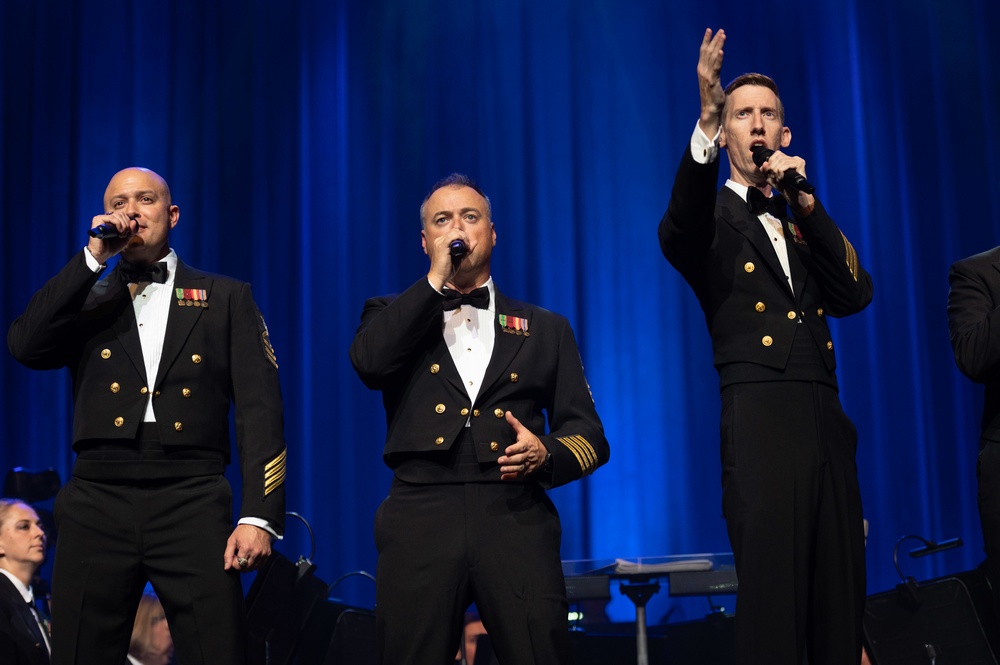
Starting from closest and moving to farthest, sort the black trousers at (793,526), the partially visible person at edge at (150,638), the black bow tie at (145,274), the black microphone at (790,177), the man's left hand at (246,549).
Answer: the black trousers at (793,526), the black microphone at (790,177), the man's left hand at (246,549), the black bow tie at (145,274), the partially visible person at edge at (150,638)

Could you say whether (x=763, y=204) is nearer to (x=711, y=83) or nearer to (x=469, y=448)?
(x=711, y=83)

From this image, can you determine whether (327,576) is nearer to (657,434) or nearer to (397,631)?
(657,434)

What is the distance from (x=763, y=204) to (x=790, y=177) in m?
0.23

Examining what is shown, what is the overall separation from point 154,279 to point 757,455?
1586 millimetres

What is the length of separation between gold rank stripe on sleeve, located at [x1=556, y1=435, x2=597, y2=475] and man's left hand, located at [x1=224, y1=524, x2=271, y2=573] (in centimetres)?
75

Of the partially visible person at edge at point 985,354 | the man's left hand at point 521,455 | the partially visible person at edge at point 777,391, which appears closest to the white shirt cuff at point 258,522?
the man's left hand at point 521,455

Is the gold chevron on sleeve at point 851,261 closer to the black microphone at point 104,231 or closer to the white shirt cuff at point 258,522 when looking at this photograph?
the white shirt cuff at point 258,522

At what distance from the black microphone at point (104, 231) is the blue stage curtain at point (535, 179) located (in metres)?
3.86

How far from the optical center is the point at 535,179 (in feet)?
22.1

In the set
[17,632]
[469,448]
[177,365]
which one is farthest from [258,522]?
[17,632]

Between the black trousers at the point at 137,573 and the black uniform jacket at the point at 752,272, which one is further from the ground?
the black uniform jacket at the point at 752,272

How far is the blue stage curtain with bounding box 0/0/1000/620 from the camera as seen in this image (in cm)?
637

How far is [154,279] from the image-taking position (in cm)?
288

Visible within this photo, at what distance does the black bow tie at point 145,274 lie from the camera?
2.88m
